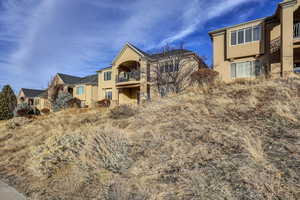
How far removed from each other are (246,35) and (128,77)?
14179 millimetres

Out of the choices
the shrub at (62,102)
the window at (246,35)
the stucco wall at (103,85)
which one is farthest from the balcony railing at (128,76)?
the window at (246,35)

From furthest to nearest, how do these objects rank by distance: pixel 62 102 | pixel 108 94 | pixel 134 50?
pixel 108 94 < pixel 62 102 < pixel 134 50

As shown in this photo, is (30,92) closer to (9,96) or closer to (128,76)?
(9,96)

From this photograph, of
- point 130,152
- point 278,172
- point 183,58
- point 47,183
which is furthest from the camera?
point 183,58

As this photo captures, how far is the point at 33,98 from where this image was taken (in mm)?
38250

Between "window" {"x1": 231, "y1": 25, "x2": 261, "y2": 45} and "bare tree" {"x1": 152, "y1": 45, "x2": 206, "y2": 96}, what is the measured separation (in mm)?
3561

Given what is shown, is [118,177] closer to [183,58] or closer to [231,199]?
[231,199]

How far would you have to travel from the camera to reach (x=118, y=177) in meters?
3.62

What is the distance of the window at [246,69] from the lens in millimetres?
13516

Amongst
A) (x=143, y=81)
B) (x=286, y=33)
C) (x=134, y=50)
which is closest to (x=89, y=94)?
(x=134, y=50)

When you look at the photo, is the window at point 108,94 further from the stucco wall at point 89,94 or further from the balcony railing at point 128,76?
the stucco wall at point 89,94

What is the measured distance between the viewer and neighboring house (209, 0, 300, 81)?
11664 mm

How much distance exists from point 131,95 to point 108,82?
4064 mm

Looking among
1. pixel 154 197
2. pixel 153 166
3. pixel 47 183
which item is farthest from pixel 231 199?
pixel 47 183
